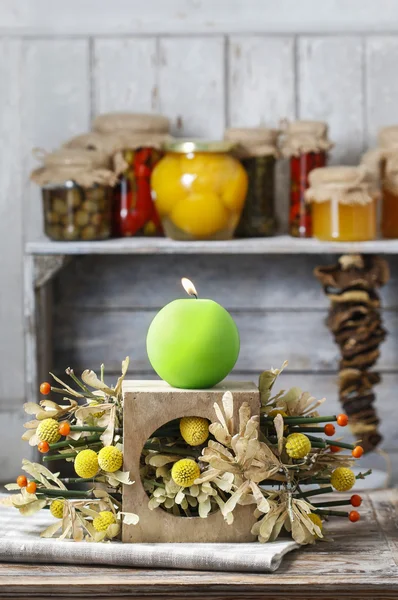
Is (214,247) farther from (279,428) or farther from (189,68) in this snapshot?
(279,428)

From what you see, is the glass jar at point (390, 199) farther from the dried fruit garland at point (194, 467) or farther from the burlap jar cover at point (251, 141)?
the dried fruit garland at point (194, 467)

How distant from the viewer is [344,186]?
1478 mm

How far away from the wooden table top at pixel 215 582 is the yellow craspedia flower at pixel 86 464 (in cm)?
8

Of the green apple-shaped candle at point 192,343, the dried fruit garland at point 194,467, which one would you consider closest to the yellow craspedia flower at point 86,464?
the dried fruit garland at point 194,467

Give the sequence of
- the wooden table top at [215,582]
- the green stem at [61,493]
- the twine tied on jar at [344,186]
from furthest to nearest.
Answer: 1. the twine tied on jar at [344,186]
2. the green stem at [61,493]
3. the wooden table top at [215,582]

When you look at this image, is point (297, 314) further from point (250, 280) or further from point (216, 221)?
point (216, 221)

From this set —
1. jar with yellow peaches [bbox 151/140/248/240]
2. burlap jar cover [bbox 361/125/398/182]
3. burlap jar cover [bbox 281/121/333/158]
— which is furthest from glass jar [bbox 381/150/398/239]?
jar with yellow peaches [bbox 151/140/248/240]

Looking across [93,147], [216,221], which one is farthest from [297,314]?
[93,147]

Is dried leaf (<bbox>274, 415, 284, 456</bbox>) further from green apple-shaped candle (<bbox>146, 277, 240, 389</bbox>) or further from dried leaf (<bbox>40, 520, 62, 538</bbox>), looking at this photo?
dried leaf (<bbox>40, 520, 62, 538</bbox>)

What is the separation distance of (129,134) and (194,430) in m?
0.83

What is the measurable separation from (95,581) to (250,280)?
104 centimetres

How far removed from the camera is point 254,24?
5.58 ft

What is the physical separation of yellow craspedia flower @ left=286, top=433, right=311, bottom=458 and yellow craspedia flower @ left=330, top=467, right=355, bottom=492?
5 centimetres

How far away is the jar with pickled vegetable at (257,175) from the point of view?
1564mm
